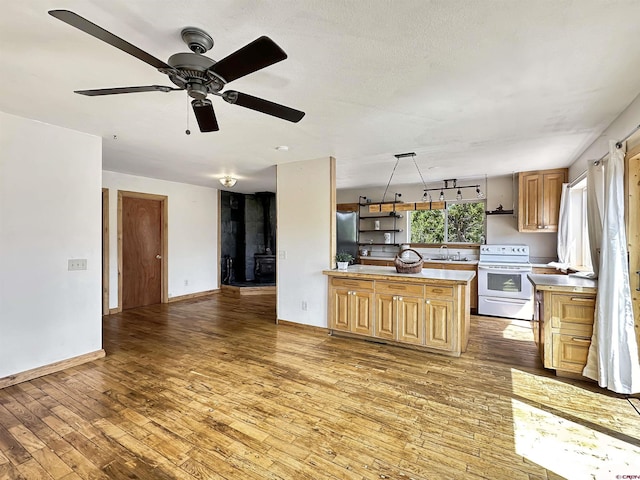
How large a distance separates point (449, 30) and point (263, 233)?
263 inches

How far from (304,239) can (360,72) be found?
2720mm

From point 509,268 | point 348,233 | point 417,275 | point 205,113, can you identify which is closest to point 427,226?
point 348,233

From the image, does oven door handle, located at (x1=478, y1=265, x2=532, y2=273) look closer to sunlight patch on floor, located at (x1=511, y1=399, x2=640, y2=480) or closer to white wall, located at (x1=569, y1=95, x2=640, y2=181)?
white wall, located at (x1=569, y1=95, x2=640, y2=181)

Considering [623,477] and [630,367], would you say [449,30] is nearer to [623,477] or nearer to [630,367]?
[623,477]

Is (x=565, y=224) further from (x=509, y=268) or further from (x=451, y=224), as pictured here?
(x=451, y=224)

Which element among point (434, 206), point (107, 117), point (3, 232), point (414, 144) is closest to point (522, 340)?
point (434, 206)

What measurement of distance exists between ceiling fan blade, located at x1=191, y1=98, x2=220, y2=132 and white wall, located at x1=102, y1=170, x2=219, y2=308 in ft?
13.5

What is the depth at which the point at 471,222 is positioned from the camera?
6.10 meters

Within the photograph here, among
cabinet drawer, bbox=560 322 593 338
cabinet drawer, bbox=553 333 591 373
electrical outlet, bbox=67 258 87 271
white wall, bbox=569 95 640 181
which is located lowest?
cabinet drawer, bbox=553 333 591 373

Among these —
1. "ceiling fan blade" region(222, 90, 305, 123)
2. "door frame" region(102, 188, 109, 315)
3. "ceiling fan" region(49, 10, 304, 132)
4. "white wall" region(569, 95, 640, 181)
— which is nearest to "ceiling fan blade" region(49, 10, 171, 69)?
"ceiling fan" region(49, 10, 304, 132)

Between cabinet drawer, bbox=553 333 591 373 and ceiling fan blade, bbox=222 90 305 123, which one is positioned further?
cabinet drawer, bbox=553 333 591 373

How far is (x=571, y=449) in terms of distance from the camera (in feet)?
6.28

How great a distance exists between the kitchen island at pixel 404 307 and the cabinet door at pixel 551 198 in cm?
231

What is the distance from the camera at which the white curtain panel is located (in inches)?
98.3
